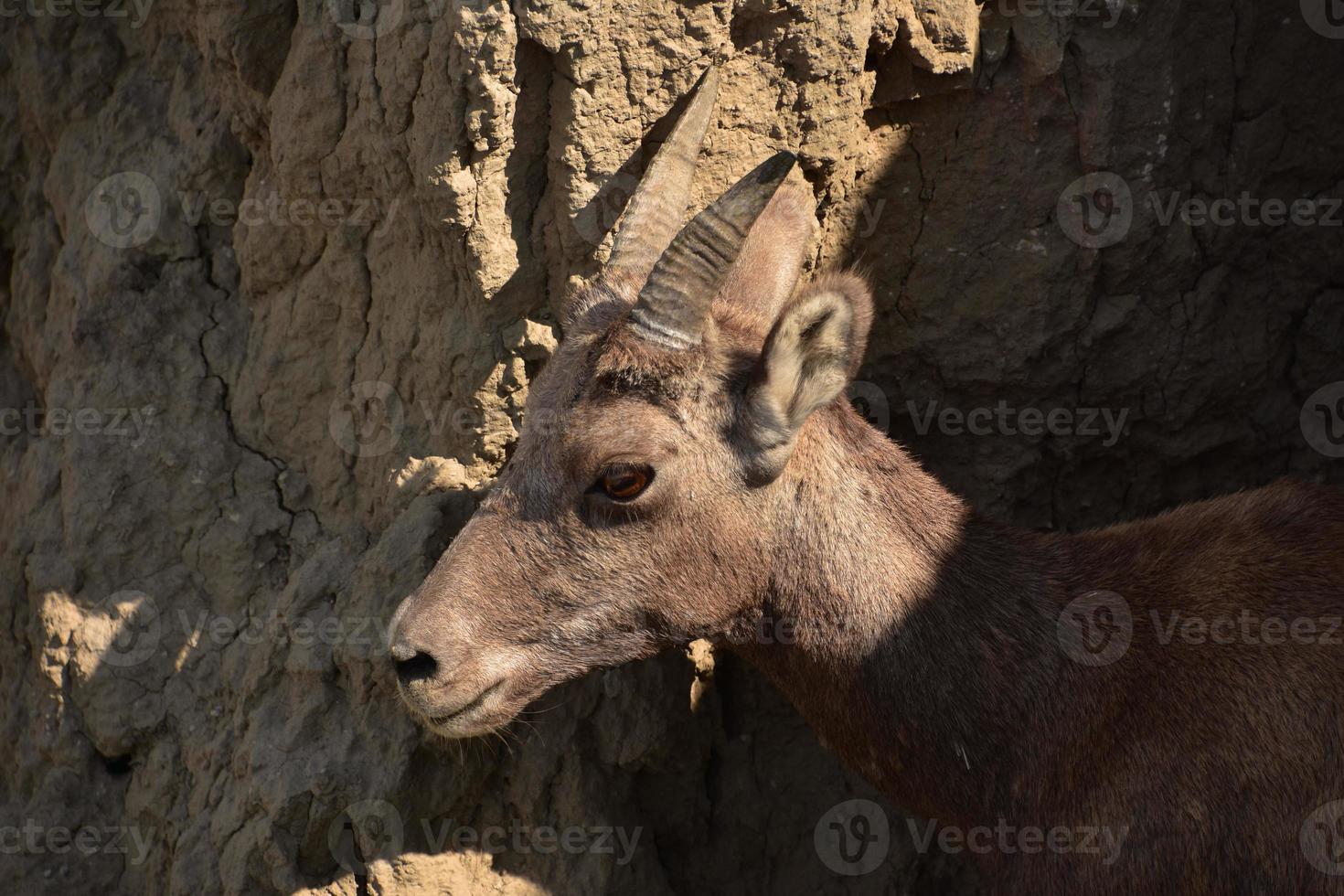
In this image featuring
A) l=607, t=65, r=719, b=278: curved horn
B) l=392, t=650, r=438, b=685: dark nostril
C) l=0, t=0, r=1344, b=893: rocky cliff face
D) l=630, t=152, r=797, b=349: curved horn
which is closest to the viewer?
l=630, t=152, r=797, b=349: curved horn

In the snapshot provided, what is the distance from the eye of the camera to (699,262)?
14.3ft

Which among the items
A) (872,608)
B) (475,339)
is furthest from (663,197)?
(872,608)

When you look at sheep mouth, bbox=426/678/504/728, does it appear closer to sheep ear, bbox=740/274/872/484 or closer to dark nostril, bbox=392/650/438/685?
dark nostril, bbox=392/650/438/685

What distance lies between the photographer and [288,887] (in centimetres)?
524

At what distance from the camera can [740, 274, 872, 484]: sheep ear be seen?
433 centimetres

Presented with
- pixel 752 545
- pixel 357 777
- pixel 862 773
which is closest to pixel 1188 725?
pixel 862 773

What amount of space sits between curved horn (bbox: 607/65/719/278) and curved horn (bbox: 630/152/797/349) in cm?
64

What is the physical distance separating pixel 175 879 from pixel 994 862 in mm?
3454

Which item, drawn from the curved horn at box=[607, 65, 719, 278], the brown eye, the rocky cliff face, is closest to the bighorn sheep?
the brown eye

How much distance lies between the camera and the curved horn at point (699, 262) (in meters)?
4.30

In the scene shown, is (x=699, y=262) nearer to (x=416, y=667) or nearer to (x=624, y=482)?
(x=624, y=482)

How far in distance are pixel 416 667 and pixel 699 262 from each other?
5.67 ft

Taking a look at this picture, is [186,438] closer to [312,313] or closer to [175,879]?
[312,313]

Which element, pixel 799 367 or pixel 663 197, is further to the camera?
pixel 663 197
